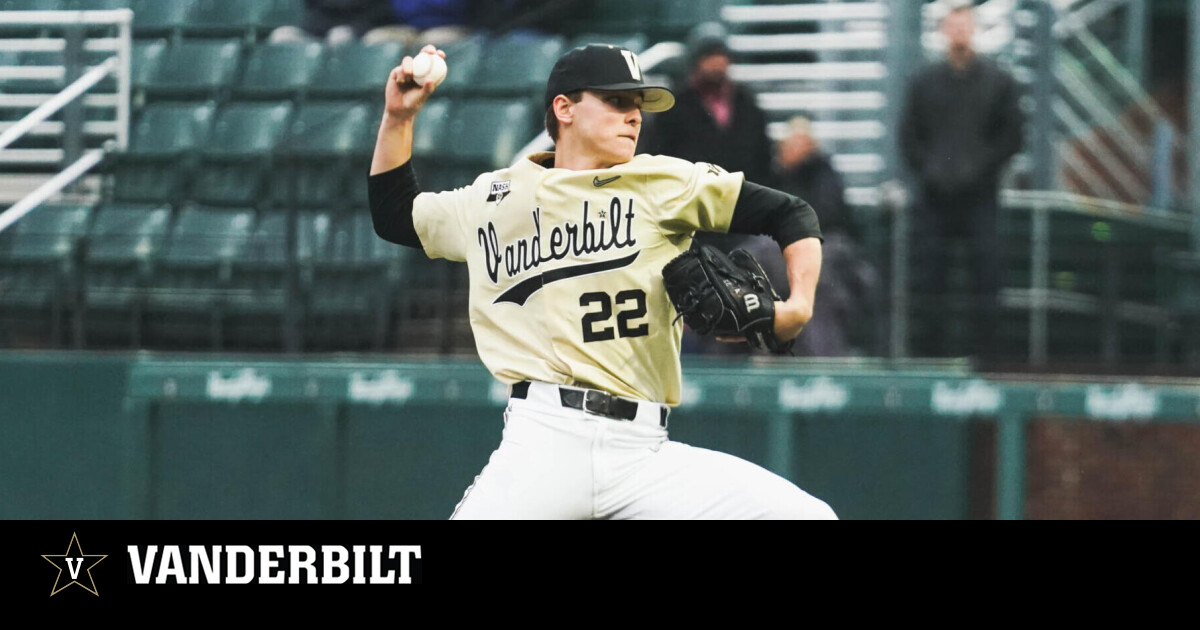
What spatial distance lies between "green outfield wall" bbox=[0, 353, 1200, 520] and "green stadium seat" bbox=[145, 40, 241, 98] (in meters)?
1.48

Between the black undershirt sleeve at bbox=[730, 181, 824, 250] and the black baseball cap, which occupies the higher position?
the black baseball cap

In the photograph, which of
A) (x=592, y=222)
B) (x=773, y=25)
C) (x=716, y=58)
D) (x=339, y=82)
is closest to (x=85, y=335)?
(x=339, y=82)

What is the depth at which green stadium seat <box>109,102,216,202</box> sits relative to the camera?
773 cm

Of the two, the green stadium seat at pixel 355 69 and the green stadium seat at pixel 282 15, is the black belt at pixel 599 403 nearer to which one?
the green stadium seat at pixel 355 69

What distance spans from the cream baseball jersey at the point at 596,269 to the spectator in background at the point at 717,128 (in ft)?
8.76

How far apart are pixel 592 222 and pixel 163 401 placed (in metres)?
3.89

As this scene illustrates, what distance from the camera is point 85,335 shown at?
7398 mm

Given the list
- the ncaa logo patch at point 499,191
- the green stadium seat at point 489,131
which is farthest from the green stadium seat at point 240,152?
the ncaa logo patch at point 499,191

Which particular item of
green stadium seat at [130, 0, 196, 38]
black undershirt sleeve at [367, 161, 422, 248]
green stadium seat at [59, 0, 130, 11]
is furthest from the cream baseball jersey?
green stadium seat at [59, 0, 130, 11]

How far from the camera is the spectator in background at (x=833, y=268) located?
22.5 feet

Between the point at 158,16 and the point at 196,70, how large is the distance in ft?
1.05

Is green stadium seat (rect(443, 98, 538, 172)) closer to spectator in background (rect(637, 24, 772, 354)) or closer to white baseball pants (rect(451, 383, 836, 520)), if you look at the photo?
spectator in background (rect(637, 24, 772, 354))

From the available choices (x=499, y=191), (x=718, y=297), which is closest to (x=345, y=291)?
(x=499, y=191)
